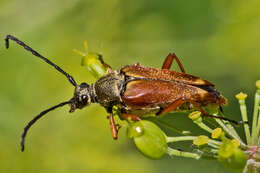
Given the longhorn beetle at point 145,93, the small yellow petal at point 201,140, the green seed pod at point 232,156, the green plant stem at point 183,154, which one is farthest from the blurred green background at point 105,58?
the green seed pod at point 232,156

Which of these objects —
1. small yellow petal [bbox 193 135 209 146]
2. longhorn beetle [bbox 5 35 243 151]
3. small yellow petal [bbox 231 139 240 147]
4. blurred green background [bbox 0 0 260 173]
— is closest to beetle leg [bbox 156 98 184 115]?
longhorn beetle [bbox 5 35 243 151]

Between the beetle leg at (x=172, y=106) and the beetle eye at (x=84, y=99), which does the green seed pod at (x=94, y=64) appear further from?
the beetle leg at (x=172, y=106)

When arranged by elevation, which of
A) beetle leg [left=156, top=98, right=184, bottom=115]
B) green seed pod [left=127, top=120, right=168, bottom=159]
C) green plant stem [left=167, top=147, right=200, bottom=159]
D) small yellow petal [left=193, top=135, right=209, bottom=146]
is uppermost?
beetle leg [left=156, top=98, right=184, bottom=115]

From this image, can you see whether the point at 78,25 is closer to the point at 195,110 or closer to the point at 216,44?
the point at 216,44

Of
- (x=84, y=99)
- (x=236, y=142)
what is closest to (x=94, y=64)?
(x=84, y=99)

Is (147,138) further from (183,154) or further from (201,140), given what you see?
(201,140)

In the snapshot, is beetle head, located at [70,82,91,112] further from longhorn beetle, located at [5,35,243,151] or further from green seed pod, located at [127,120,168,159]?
green seed pod, located at [127,120,168,159]
